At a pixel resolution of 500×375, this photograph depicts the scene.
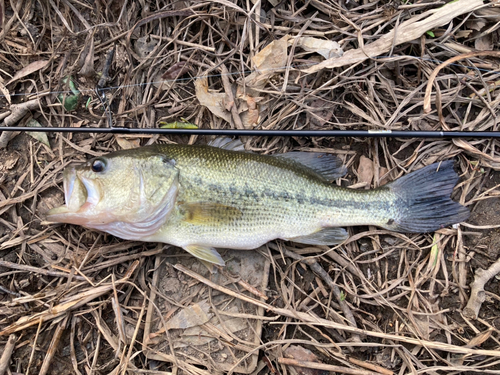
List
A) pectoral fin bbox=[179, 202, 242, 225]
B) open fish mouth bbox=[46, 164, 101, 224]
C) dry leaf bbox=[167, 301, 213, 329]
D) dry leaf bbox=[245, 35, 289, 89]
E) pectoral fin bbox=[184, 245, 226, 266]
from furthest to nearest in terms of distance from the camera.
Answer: dry leaf bbox=[245, 35, 289, 89] < dry leaf bbox=[167, 301, 213, 329] < pectoral fin bbox=[184, 245, 226, 266] < pectoral fin bbox=[179, 202, 242, 225] < open fish mouth bbox=[46, 164, 101, 224]

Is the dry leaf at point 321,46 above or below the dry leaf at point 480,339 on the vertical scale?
above

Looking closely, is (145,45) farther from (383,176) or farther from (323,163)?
(383,176)

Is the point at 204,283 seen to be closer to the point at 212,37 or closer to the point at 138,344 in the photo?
the point at 138,344

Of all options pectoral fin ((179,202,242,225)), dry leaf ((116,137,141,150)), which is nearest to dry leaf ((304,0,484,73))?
pectoral fin ((179,202,242,225))

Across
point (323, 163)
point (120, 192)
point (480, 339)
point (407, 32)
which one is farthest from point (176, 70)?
point (480, 339)

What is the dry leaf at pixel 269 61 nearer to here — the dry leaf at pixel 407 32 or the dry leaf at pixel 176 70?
the dry leaf at pixel 407 32

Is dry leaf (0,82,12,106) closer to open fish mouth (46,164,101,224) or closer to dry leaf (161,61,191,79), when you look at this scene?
Result: open fish mouth (46,164,101,224)

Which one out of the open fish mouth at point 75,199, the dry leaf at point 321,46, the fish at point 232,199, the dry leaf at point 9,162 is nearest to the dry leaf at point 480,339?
the fish at point 232,199
